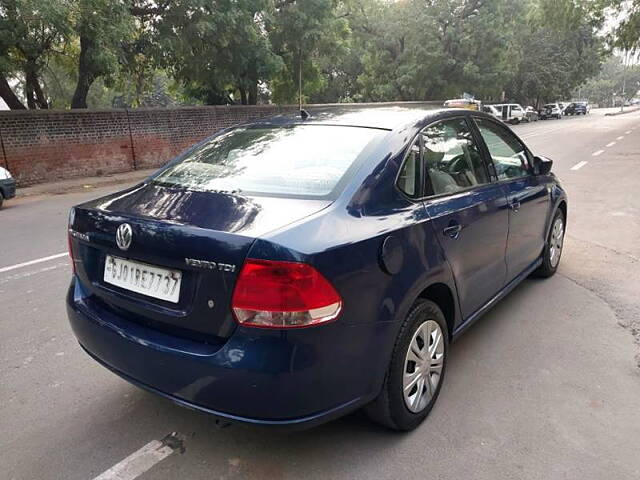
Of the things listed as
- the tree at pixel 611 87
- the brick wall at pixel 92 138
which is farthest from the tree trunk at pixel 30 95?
the tree at pixel 611 87

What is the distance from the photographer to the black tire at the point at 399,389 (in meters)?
2.56

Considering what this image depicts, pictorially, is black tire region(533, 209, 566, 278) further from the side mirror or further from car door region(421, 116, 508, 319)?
car door region(421, 116, 508, 319)

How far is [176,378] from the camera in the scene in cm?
233

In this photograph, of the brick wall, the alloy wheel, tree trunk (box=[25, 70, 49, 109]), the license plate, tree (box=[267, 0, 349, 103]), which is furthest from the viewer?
tree (box=[267, 0, 349, 103])

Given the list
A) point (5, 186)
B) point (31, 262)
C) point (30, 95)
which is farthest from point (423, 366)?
point (30, 95)

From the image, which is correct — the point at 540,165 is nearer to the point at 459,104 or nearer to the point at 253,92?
the point at 459,104

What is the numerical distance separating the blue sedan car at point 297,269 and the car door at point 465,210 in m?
0.01

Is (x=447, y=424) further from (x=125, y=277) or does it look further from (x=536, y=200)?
(x=536, y=200)

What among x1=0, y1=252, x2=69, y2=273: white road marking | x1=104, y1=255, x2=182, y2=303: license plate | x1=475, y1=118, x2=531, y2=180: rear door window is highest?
x1=475, y1=118, x2=531, y2=180: rear door window

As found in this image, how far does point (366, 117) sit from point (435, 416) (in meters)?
1.77

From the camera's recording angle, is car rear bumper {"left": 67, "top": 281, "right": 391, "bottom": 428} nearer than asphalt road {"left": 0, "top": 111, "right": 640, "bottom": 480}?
Yes

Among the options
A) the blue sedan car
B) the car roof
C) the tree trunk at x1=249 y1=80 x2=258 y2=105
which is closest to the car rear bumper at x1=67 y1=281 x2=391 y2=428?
the blue sedan car

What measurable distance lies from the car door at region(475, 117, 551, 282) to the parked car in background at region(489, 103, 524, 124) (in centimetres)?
3644

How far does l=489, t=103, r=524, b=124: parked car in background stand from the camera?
39281 millimetres
